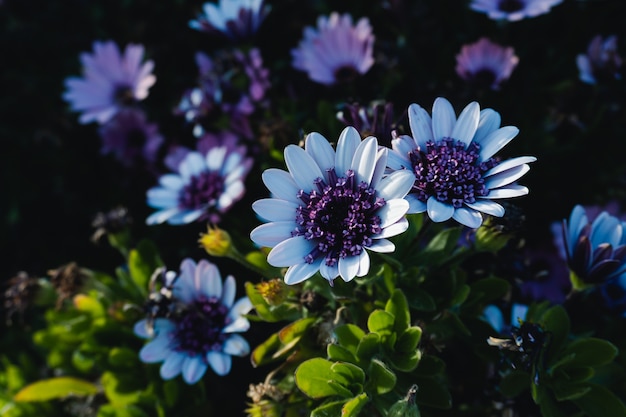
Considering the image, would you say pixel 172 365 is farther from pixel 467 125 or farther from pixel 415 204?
pixel 467 125

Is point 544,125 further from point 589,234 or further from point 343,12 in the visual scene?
point 343,12

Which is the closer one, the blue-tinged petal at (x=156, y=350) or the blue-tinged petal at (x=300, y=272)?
the blue-tinged petal at (x=300, y=272)

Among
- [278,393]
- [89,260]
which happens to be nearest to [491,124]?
[278,393]

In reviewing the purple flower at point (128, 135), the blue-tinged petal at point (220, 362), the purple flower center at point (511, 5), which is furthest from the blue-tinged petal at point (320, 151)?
the purple flower at point (128, 135)

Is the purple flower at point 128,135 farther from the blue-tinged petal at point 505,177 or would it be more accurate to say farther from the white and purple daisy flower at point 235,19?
the blue-tinged petal at point 505,177

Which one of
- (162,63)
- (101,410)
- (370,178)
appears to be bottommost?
(101,410)

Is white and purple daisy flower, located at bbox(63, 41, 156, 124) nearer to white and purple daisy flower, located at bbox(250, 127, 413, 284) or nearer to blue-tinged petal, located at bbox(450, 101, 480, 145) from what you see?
white and purple daisy flower, located at bbox(250, 127, 413, 284)
